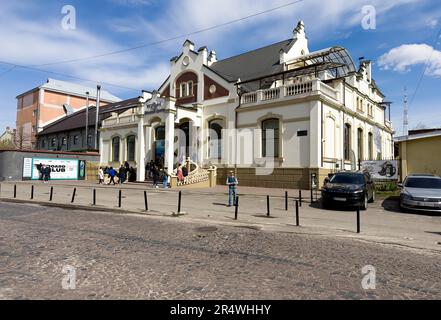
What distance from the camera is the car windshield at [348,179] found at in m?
14.3

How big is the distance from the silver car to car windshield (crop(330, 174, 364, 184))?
182cm

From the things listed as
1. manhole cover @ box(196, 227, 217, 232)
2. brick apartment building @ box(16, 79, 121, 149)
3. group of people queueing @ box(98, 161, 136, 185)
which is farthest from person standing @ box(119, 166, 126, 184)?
brick apartment building @ box(16, 79, 121, 149)

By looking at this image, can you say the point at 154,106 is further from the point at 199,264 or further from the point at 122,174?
the point at 199,264

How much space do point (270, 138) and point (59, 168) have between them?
21923 mm

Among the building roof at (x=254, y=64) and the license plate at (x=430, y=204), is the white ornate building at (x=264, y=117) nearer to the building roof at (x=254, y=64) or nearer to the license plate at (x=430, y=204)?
the building roof at (x=254, y=64)

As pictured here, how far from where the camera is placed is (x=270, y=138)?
23.4 m

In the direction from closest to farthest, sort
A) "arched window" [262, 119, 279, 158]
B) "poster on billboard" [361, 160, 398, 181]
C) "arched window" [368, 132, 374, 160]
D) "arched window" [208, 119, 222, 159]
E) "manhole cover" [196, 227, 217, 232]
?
"manhole cover" [196, 227, 217, 232] → "poster on billboard" [361, 160, 398, 181] → "arched window" [262, 119, 279, 158] → "arched window" [208, 119, 222, 159] → "arched window" [368, 132, 374, 160]

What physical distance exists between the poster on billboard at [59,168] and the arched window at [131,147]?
5866mm

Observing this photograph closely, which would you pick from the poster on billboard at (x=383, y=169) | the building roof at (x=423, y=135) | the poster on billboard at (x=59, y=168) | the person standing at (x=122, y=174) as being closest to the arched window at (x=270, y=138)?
the poster on billboard at (x=383, y=169)

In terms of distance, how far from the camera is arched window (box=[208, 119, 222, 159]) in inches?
1043

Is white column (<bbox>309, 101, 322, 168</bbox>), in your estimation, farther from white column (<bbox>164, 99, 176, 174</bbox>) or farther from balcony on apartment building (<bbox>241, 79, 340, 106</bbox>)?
white column (<bbox>164, 99, 176, 174</bbox>)

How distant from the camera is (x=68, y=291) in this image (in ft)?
14.2

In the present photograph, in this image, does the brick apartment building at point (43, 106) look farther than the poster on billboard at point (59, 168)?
Yes
